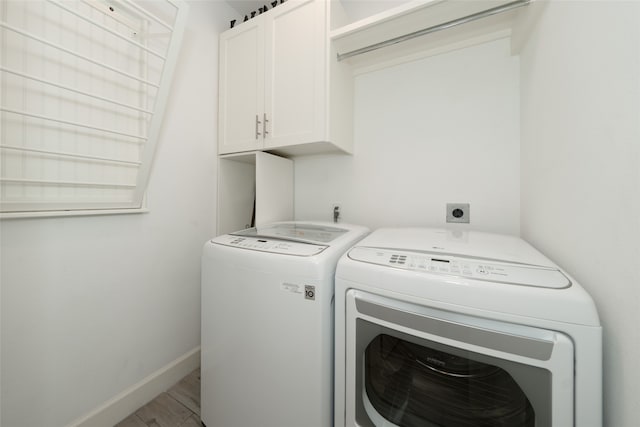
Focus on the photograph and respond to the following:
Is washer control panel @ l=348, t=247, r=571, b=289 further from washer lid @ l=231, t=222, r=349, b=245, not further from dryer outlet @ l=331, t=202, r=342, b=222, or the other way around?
dryer outlet @ l=331, t=202, r=342, b=222

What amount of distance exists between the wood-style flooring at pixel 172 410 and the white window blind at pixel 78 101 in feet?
3.96

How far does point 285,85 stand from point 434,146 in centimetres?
105

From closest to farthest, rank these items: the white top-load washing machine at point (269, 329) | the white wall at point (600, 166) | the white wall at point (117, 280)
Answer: the white wall at point (600, 166) < the white top-load washing machine at point (269, 329) < the white wall at point (117, 280)

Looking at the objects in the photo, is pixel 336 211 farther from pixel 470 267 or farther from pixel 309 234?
pixel 470 267

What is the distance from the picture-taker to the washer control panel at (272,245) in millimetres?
954

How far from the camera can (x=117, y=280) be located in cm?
129

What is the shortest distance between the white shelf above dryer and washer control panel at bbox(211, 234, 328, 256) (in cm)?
123

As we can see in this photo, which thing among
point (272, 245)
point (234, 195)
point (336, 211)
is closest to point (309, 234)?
point (272, 245)

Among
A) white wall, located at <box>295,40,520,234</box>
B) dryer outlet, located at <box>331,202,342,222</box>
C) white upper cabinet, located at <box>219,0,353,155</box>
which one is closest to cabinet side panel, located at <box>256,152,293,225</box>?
white upper cabinet, located at <box>219,0,353,155</box>

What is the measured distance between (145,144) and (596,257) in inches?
73.2

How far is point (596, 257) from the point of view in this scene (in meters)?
0.62

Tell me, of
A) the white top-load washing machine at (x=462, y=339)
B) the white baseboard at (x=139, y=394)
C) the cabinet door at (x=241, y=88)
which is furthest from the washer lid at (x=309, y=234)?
the white baseboard at (x=139, y=394)

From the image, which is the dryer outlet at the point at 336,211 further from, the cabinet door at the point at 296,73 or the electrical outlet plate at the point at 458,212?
the electrical outlet plate at the point at 458,212

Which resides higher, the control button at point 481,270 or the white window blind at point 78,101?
the white window blind at point 78,101
